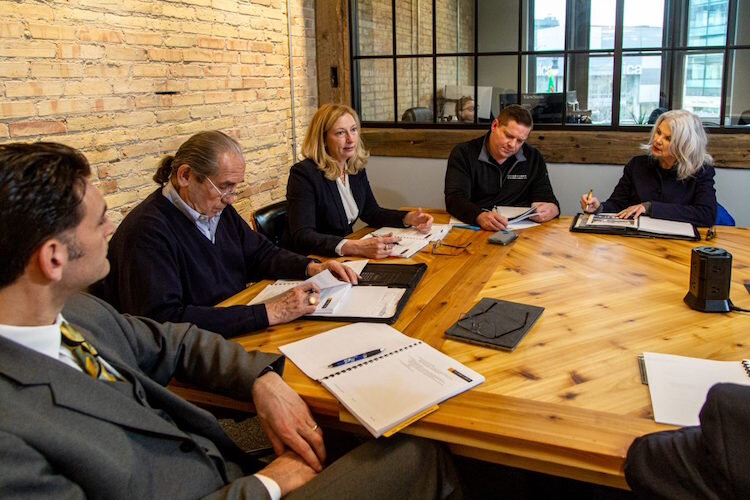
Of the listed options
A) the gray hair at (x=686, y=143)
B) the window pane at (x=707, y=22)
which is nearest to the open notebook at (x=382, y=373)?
the gray hair at (x=686, y=143)

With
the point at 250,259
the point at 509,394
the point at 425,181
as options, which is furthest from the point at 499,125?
the point at 509,394

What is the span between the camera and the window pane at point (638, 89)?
4.01 metres

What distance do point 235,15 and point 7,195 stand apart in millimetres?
3073

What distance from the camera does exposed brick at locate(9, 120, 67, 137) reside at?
8.18 ft

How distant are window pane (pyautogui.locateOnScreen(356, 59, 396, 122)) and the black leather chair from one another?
202 centimetres

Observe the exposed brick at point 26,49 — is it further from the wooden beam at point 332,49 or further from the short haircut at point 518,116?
the wooden beam at point 332,49

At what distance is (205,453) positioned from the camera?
→ 1.29 meters

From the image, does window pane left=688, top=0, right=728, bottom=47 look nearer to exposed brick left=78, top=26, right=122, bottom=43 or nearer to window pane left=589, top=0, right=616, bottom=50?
window pane left=589, top=0, right=616, bottom=50

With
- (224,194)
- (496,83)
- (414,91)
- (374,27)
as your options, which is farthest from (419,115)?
(224,194)

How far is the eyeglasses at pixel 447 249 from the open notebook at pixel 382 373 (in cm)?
83

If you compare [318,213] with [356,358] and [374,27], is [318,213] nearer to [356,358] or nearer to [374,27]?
[356,358]

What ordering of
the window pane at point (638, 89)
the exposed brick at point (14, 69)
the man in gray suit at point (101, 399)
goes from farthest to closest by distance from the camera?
the window pane at point (638, 89)
the exposed brick at point (14, 69)
the man in gray suit at point (101, 399)

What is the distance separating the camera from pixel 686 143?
3.02m

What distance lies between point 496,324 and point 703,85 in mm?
3058
